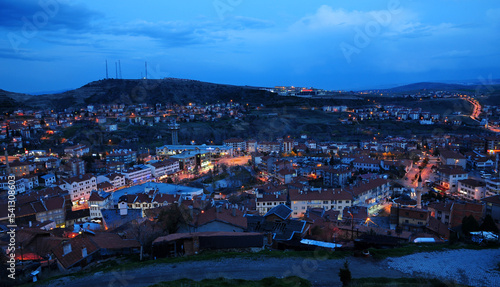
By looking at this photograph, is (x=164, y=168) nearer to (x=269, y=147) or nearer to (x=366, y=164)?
(x=269, y=147)

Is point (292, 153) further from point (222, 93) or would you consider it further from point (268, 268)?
point (222, 93)

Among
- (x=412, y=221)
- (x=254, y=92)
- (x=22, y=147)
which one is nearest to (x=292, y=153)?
(x=412, y=221)

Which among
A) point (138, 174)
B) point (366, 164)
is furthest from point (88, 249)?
point (366, 164)

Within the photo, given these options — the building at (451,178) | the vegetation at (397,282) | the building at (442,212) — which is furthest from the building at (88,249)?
the building at (451,178)

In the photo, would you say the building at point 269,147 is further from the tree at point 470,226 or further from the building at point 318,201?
the tree at point 470,226

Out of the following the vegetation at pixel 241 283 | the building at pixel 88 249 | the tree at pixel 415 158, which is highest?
the vegetation at pixel 241 283

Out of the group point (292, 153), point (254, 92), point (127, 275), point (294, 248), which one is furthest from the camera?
point (254, 92)
